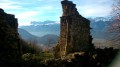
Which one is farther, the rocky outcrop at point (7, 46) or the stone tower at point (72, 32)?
the stone tower at point (72, 32)

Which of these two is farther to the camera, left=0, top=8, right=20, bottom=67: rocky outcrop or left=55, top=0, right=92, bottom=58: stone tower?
left=55, top=0, right=92, bottom=58: stone tower

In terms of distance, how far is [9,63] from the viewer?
2202cm

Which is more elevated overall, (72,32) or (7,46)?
(72,32)

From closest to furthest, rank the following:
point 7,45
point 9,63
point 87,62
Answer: point 9,63, point 7,45, point 87,62

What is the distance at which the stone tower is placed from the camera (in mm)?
34344

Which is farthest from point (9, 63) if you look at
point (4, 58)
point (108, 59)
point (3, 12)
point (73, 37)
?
point (73, 37)

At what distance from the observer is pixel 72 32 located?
3469 cm

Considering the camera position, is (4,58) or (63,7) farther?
(63,7)

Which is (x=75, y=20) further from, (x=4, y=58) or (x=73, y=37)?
(x=4, y=58)

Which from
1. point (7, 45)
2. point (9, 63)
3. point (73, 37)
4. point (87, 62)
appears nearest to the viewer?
point (9, 63)

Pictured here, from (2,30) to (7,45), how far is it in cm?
124

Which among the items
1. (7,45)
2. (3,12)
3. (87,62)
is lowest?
(87,62)

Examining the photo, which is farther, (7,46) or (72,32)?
(72,32)

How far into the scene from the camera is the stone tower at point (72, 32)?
34.3 m
